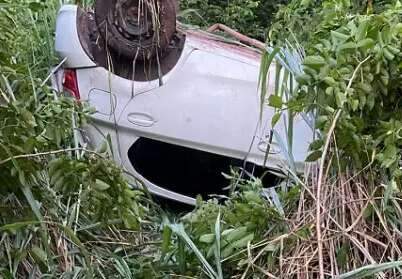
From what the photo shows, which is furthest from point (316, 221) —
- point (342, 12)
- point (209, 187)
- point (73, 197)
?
point (209, 187)

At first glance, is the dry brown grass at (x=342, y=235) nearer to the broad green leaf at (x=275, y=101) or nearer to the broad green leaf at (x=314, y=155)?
the broad green leaf at (x=314, y=155)

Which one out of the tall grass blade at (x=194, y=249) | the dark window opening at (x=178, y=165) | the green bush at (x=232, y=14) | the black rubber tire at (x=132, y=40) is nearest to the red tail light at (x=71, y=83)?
the black rubber tire at (x=132, y=40)

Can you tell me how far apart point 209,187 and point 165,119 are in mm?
409

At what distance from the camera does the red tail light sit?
14.8 ft

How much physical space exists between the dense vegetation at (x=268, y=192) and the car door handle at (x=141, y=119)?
1.40 meters

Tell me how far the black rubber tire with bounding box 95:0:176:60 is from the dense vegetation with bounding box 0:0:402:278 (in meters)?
1.35

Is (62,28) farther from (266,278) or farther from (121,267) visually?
(266,278)

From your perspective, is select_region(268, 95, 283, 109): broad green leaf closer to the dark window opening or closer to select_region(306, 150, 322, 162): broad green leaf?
select_region(306, 150, 322, 162): broad green leaf

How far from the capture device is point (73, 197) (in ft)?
9.63

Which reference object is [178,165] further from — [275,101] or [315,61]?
[315,61]

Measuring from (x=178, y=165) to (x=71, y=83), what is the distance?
0.70 meters

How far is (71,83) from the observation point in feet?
14.8

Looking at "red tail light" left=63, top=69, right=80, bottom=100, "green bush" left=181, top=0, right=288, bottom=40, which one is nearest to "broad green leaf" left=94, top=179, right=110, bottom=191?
"red tail light" left=63, top=69, right=80, bottom=100

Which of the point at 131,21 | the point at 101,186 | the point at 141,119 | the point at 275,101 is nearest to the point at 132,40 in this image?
the point at 131,21
